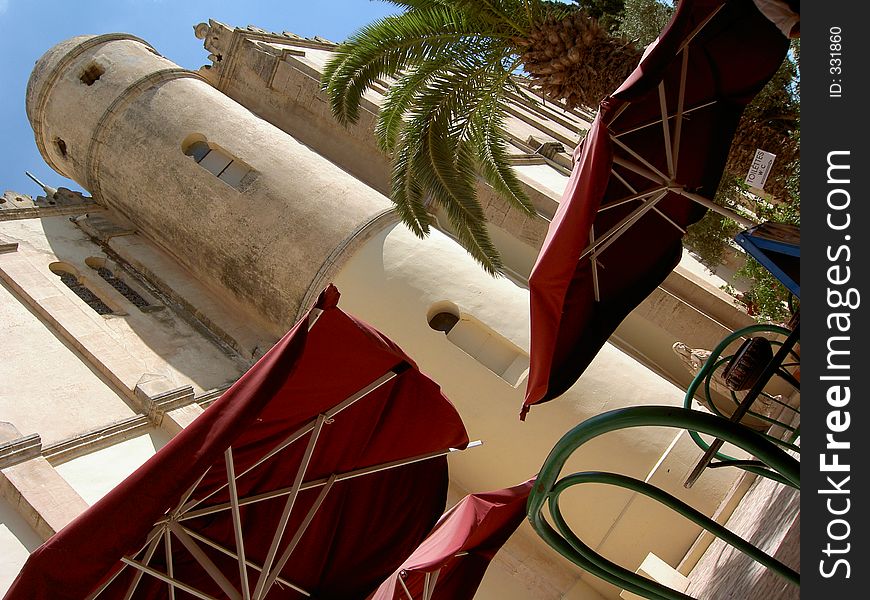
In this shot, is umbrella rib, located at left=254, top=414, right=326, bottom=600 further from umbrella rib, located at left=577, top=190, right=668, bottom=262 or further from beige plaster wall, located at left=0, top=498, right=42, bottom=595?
beige plaster wall, located at left=0, top=498, right=42, bottom=595

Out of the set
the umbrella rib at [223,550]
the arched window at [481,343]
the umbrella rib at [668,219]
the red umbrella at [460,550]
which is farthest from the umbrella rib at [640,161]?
the arched window at [481,343]

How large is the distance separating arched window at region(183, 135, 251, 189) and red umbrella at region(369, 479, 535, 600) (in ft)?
25.9

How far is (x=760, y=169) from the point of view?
22.3 ft

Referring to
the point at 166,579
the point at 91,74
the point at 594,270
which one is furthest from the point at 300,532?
the point at 91,74

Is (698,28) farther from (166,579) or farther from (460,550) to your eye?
(166,579)

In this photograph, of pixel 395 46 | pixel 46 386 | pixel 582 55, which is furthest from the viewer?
pixel 46 386

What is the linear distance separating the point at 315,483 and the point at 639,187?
11.1 feet

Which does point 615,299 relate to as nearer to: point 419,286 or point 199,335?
point 419,286

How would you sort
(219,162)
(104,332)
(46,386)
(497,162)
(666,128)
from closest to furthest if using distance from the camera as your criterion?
(666,128) → (497,162) → (46,386) → (104,332) → (219,162)

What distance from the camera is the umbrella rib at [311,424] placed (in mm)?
5812

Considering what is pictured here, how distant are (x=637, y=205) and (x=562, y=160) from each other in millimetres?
11162

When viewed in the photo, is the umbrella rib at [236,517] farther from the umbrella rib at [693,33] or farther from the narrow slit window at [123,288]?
the narrow slit window at [123,288]

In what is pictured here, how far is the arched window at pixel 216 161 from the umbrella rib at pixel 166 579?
7.90 m

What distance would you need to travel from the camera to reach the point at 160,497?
406cm
